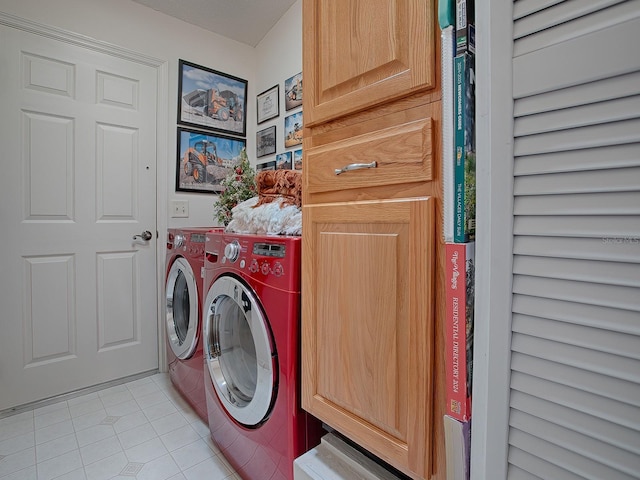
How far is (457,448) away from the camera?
552 millimetres

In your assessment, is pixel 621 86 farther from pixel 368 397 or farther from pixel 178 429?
pixel 178 429

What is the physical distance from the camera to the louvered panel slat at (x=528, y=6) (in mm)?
387

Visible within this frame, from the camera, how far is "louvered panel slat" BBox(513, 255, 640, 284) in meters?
0.35

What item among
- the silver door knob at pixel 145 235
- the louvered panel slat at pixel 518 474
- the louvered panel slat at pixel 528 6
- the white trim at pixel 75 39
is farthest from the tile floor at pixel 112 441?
the white trim at pixel 75 39

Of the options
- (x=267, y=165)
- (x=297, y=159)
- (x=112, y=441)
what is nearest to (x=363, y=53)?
(x=297, y=159)

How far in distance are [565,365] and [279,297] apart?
717 millimetres

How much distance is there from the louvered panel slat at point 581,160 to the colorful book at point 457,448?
1.46 ft

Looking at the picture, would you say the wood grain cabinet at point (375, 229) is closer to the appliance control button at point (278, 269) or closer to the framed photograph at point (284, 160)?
the appliance control button at point (278, 269)

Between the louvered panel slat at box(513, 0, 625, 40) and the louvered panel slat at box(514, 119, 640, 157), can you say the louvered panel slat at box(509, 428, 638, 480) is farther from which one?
the louvered panel slat at box(513, 0, 625, 40)

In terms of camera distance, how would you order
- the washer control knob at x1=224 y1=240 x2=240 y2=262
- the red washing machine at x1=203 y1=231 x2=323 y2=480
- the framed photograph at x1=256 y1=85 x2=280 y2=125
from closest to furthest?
the red washing machine at x1=203 y1=231 x2=323 y2=480 < the washer control knob at x1=224 y1=240 x2=240 y2=262 < the framed photograph at x1=256 y1=85 x2=280 y2=125

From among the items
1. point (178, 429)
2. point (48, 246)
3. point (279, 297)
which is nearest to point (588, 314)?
point (279, 297)

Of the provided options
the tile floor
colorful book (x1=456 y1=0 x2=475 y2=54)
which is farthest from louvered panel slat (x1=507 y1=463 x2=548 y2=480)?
the tile floor

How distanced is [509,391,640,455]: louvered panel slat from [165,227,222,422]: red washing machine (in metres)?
1.42

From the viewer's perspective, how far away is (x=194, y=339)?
155 cm
